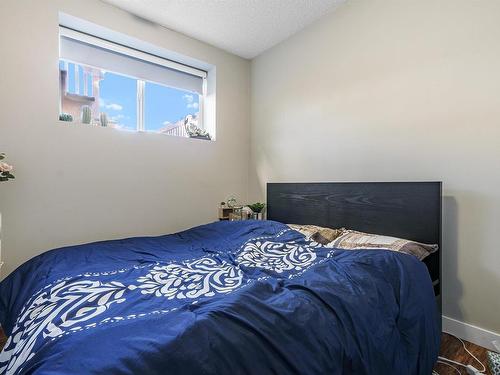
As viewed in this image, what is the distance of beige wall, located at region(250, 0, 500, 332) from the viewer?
1.63 m

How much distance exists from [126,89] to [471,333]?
11.2 ft

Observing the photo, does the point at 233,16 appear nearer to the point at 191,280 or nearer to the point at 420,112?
the point at 420,112

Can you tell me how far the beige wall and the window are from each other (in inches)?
46.8

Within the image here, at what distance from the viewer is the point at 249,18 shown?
248 cm

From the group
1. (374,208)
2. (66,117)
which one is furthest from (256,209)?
(66,117)

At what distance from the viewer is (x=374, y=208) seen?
194cm

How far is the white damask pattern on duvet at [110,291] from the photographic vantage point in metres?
0.87

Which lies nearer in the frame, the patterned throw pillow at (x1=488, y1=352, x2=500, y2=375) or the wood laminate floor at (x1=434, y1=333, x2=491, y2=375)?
the patterned throw pillow at (x1=488, y1=352, x2=500, y2=375)

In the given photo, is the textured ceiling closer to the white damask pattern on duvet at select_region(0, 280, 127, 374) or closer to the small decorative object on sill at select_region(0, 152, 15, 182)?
the small decorative object on sill at select_region(0, 152, 15, 182)

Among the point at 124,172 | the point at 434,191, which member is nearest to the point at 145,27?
the point at 124,172

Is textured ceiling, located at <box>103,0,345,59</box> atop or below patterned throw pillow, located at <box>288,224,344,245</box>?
atop

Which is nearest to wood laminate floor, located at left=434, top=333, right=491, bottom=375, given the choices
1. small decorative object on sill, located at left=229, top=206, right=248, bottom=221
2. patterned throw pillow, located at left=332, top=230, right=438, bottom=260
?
patterned throw pillow, located at left=332, top=230, right=438, bottom=260

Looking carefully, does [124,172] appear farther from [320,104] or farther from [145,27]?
[320,104]

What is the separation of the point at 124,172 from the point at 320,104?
1.92 meters
